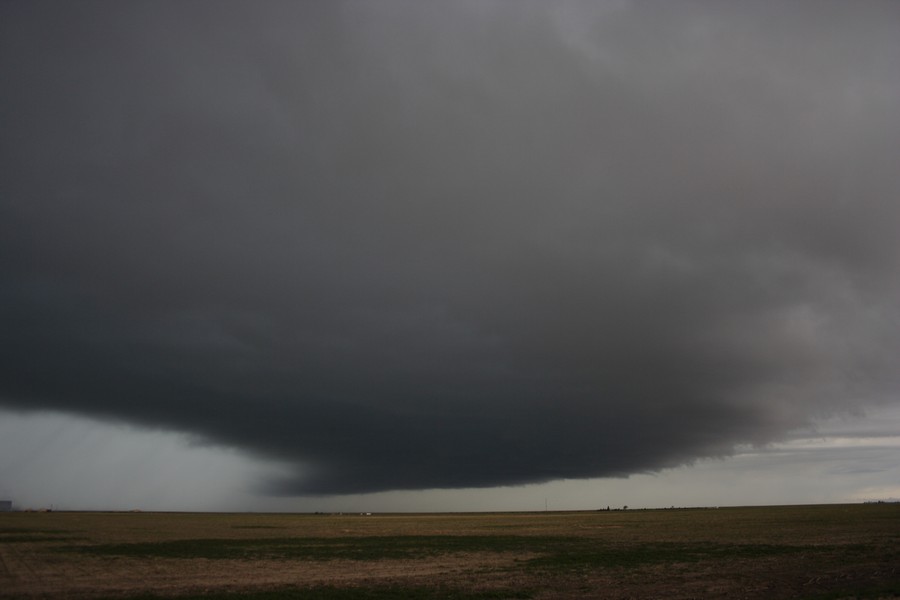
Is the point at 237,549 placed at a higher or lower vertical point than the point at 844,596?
lower

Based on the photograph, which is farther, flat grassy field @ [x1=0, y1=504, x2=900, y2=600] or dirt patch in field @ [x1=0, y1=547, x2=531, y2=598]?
dirt patch in field @ [x1=0, y1=547, x2=531, y2=598]

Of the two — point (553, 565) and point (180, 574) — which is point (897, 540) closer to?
point (553, 565)

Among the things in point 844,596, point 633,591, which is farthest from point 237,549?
point 844,596

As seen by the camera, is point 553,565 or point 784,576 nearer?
point 784,576

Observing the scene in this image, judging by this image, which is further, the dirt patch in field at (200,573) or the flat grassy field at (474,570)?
the dirt patch in field at (200,573)

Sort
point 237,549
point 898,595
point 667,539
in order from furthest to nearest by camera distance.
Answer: point 667,539 → point 237,549 → point 898,595

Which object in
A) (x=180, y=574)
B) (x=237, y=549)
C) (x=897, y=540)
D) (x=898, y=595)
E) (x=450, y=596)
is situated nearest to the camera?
(x=898, y=595)

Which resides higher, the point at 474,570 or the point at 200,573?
the point at 200,573

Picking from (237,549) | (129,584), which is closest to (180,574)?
(129,584)

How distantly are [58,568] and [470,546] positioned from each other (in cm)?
3923

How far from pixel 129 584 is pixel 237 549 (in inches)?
1211

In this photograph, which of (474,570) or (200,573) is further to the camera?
(474,570)

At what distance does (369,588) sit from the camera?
34.3 meters

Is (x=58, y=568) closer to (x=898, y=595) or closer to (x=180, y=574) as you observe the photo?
(x=180, y=574)
